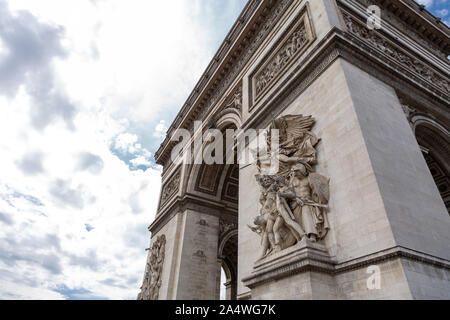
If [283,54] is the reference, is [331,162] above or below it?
below

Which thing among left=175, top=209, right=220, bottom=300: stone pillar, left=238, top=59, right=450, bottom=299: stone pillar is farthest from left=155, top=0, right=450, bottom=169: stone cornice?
left=175, top=209, right=220, bottom=300: stone pillar

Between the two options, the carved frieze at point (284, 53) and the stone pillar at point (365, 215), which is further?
the carved frieze at point (284, 53)

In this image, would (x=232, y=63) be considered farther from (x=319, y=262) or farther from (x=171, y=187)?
(x=319, y=262)

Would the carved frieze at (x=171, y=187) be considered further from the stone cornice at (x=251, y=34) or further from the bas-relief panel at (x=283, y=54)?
the bas-relief panel at (x=283, y=54)

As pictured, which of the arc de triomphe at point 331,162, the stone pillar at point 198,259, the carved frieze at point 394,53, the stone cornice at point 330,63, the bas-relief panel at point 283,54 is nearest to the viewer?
the arc de triomphe at point 331,162

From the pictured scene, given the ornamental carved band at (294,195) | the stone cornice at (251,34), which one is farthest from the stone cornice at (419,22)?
the ornamental carved band at (294,195)

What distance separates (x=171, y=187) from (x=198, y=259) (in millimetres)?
5011

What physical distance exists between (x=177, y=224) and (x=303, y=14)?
30.2 feet

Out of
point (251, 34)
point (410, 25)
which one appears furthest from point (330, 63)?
point (410, 25)

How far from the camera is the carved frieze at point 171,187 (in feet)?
49.0

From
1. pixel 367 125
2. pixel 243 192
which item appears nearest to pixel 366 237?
pixel 367 125

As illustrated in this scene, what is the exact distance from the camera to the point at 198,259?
11.7 metres

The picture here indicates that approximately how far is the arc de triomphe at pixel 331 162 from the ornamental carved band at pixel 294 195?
2 cm

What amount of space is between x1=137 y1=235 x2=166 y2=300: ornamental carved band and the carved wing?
8805 mm
